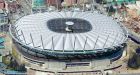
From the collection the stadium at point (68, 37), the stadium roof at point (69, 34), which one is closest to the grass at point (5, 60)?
the stadium at point (68, 37)

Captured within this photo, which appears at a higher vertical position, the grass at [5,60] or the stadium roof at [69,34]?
the stadium roof at [69,34]

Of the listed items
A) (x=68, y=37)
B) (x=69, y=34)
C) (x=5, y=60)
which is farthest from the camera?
(x=5, y=60)

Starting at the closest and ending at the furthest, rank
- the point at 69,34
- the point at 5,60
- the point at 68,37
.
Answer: the point at 68,37, the point at 69,34, the point at 5,60

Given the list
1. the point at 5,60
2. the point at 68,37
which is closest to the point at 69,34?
the point at 68,37

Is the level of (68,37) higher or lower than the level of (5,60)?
higher

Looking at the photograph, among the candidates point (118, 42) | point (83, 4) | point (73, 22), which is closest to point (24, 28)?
point (73, 22)

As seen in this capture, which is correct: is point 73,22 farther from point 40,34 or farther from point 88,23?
point 40,34

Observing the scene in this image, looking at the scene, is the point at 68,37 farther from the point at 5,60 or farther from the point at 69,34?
the point at 5,60

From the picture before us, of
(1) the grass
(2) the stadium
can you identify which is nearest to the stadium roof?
(2) the stadium

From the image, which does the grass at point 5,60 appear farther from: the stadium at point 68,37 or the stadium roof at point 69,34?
the stadium roof at point 69,34
